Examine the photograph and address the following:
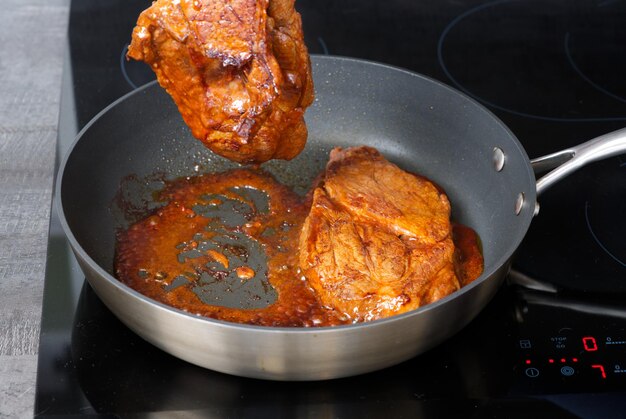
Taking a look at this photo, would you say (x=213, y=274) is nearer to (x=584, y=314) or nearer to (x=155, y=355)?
(x=155, y=355)

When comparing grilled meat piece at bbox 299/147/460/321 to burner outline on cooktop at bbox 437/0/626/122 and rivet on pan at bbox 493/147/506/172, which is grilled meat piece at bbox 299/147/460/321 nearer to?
rivet on pan at bbox 493/147/506/172

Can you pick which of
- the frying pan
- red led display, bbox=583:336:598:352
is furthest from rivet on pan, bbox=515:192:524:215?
red led display, bbox=583:336:598:352

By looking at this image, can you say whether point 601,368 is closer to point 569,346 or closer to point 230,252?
point 569,346

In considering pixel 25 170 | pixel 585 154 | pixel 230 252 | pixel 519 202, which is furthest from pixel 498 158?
pixel 25 170

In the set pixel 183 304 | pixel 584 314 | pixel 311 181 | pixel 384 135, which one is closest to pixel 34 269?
pixel 183 304

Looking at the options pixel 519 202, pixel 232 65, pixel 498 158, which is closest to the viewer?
pixel 232 65

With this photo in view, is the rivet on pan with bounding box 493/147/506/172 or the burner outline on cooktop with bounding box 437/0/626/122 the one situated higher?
the rivet on pan with bounding box 493/147/506/172

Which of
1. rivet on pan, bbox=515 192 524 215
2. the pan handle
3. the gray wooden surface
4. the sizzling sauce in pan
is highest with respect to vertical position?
the pan handle
